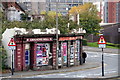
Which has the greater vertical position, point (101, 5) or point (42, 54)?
point (101, 5)

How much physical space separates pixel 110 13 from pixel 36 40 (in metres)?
96.6

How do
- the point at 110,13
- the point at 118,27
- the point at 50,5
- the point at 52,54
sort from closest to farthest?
the point at 52,54, the point at 118,27, the point at 110,13, the point at 50,5

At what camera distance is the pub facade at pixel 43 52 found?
24.9m

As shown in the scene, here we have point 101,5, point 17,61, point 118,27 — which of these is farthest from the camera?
point 101,5

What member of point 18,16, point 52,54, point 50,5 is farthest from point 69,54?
point 50,5

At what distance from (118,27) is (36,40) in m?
39.8

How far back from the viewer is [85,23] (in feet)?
210

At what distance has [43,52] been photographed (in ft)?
86.0

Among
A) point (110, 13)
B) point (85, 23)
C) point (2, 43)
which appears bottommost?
point (2, 43)

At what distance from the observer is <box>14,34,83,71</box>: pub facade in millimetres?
24938

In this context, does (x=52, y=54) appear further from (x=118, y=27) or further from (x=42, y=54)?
(x=118, y=27)

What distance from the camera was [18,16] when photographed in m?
47.8

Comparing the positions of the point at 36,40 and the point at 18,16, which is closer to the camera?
the point at 36,40

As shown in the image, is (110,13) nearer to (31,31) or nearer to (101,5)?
(101,5)
